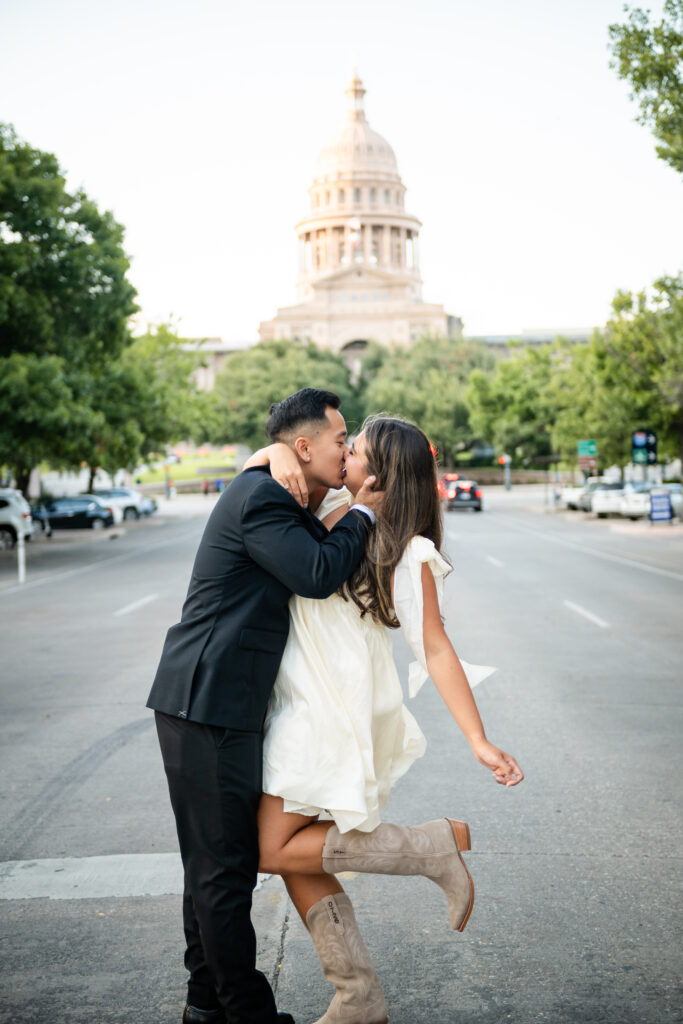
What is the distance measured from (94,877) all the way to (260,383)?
85.1 metres

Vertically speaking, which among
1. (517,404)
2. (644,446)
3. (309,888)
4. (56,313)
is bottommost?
(309,888)

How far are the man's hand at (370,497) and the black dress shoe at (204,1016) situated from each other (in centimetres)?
154

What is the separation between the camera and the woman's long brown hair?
324 cm

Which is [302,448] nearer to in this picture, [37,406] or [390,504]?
[390,504]

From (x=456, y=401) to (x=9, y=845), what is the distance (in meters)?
76.7

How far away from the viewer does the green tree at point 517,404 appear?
6297cm

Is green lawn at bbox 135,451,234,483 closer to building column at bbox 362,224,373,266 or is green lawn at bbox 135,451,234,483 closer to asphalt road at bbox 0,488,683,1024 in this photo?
building column at bbox 362,224,373,266

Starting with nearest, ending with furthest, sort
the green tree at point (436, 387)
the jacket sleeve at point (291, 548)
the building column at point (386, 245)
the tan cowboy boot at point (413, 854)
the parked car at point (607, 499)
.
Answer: the jacket sleeve at point (291, 548), the tan cowboy boot at point (413, 854), the parked car at point (607, 499), the green tree at point (436, 387), the building column at point (386, 245)

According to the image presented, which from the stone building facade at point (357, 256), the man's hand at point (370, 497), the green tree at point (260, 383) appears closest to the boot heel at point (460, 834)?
the man's hand at point (370, 497)

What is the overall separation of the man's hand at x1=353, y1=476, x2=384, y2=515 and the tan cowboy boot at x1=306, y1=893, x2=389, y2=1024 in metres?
1.13

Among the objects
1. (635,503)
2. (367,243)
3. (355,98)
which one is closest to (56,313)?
(635,503)

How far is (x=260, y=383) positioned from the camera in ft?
292

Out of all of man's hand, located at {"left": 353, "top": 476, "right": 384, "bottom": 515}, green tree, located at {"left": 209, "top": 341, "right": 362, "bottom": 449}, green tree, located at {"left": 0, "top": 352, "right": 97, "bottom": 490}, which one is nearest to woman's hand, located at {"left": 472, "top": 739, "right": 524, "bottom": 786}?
man's hand, located at {"left": 353, "top": 476, "right": 384, "bottom": 515}

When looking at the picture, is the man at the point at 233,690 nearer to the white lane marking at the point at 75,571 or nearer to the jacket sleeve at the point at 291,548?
the jacket sleeve at the point at 291,548
